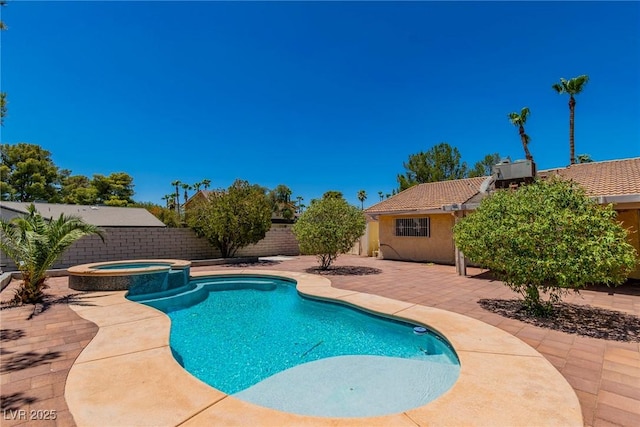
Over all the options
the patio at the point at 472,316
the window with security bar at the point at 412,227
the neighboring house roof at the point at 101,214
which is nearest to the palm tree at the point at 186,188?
the neighboring house roof at the point at 101,214

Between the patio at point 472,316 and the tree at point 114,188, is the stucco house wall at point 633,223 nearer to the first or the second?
the patio at point 472,316

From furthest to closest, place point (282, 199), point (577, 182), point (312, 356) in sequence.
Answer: point (282, 199) < point (577, 182) < point (312, 356)

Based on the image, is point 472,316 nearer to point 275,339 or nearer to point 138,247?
point 275,339

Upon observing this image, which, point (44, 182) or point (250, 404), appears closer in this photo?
point (250, 404)

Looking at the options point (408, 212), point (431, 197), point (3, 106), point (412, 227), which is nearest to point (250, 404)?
point (3, 106)

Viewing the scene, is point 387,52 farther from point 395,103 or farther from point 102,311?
point 102,311

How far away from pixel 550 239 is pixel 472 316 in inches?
84.7

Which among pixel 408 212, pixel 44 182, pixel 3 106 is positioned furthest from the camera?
pixel 44 182

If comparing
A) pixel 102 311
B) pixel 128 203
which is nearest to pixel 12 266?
pixel 102 311

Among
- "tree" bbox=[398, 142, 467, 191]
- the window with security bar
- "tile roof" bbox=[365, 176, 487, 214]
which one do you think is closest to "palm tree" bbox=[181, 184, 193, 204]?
"tree" bbox=[398, 142, 467, 191]

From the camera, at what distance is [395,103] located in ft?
62.8

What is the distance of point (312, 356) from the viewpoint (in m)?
5.29

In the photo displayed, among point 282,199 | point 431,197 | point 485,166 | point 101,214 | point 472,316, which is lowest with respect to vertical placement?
point 472,316

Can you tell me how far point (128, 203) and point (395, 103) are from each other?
37128mm
